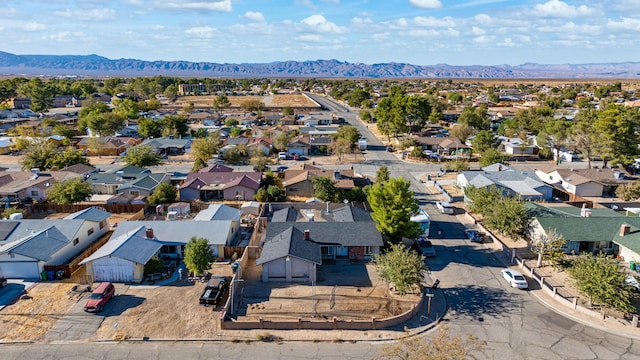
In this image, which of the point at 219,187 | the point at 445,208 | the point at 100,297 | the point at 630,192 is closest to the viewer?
the point at 100,297

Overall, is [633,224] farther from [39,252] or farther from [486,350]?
[39,252]

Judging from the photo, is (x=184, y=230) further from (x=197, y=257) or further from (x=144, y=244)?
(x=197, y=257)

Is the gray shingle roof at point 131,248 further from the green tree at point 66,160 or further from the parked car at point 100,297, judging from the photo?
the green tree at point 66,160

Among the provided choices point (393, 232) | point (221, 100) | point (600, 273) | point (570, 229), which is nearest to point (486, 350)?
point (600, 273)

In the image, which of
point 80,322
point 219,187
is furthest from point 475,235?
point 80,322

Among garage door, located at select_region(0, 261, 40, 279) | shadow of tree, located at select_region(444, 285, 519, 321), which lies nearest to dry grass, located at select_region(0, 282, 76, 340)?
garage door, located at select_region(0, 261, 40, 279)

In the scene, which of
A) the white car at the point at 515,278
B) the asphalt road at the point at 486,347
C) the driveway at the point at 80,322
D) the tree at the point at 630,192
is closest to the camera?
the asphalt road at the point at 486,347

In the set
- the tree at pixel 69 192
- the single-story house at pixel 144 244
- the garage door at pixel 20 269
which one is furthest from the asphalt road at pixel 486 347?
the tree at pixel 69 192

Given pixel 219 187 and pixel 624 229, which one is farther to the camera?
pixel 219 187
